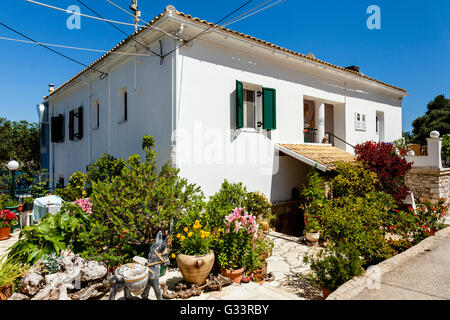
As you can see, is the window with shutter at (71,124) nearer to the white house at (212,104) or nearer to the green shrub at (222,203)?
the white house at (212,104)

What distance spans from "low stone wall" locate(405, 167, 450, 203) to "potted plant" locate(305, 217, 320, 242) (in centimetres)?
921

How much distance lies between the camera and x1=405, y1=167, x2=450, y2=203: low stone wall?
12805mm

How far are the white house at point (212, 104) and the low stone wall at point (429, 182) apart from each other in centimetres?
389

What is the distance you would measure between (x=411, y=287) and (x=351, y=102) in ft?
34.2

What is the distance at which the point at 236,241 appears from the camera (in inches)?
201

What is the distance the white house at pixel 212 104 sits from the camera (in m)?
7.55

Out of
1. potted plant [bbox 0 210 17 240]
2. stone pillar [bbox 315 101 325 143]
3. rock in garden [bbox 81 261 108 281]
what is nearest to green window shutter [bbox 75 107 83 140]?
potted plant [bbox 0 210 17 240]

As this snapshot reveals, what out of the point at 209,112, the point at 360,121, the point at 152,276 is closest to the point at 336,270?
the point at 152,276

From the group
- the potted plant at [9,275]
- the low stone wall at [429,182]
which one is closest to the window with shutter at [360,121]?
the low stone wall at [429,182]

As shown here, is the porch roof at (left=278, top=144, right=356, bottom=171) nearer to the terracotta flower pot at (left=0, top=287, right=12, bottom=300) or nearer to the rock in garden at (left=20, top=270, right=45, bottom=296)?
the rock in garden at (left=20, top=270, right=45, bottom=296)

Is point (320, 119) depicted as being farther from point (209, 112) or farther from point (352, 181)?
point (209, 112)
